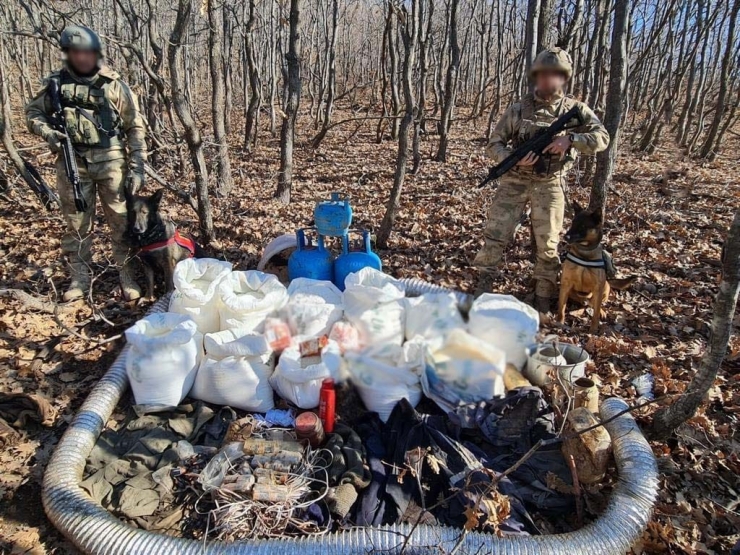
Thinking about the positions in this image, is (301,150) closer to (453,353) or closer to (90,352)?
(90,352)

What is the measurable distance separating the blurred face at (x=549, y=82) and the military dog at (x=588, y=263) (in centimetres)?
109

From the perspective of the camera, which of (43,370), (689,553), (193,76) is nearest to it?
(689,553)

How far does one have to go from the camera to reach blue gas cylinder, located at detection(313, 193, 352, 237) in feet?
15.5

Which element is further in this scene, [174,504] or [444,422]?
[444,422]

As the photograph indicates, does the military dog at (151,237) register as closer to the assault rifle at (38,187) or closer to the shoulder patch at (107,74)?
the shoulder patch at (107,74)

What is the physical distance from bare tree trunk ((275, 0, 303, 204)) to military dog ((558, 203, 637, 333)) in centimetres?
484

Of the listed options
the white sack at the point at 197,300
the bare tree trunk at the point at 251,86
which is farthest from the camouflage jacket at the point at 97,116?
the bare tree trunk at the point at 251,86

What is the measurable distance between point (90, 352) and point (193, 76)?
2178cm

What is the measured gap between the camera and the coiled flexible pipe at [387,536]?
2455mm

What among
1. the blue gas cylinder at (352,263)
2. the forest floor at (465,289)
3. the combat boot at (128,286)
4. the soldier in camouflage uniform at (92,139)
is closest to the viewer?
the forest floor at (465,289)

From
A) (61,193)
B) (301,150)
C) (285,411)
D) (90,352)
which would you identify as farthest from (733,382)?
(301,150)

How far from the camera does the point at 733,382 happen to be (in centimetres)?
369

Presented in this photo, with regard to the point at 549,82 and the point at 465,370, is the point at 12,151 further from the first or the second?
the point at 465,370

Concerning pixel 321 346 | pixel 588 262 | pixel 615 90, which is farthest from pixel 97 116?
pixel 615 90
